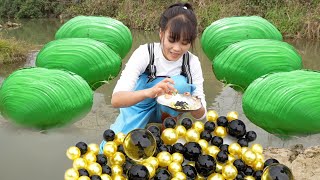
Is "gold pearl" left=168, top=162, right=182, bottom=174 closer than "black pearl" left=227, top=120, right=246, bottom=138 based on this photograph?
Yes

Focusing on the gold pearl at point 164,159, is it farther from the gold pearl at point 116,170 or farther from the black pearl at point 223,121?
the black pearl at point 223,121

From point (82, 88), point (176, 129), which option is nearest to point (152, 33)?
point (82, 88)

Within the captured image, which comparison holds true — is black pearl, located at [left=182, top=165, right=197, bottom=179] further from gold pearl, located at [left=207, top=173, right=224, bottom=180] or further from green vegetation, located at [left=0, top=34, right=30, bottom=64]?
green vegetation, located at [left=0, top=34, right=30, bottom=64]

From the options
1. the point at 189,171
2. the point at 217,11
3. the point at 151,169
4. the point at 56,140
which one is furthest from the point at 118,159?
the point at 217,11

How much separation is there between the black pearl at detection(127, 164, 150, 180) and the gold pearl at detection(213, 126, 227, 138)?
1.41 ft

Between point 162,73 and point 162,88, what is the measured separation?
0.96 feet

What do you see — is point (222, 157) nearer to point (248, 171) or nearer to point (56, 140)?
point (248, 171)

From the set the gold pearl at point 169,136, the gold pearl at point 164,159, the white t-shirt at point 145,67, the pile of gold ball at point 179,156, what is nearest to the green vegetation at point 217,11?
the white t-shirt at point 145,67

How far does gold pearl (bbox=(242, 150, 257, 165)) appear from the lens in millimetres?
1535

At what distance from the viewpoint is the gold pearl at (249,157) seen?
1535 millimetres

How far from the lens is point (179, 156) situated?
1503 mm

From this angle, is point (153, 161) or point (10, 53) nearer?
point (153, 161)

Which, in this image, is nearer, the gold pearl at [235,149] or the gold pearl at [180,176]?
the gold pearl at [180,176]

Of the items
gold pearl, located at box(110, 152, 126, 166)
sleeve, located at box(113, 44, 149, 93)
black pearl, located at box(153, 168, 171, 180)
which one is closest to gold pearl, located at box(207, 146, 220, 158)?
black pearl, located at box(153, 168, 171, 180)
